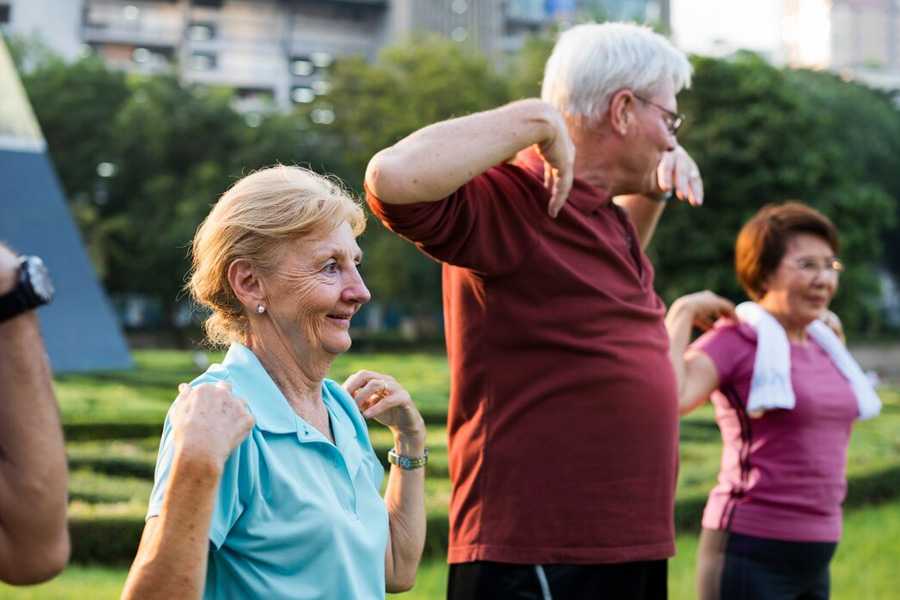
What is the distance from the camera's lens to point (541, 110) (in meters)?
2.27

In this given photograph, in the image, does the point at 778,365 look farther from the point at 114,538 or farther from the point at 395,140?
the point at 395,140

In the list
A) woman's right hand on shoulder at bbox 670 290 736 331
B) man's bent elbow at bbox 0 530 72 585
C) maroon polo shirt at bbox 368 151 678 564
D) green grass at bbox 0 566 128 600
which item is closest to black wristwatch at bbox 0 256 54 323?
man's bent elbow at bbox 0 530 72 585

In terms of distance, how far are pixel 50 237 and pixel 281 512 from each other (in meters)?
15.3

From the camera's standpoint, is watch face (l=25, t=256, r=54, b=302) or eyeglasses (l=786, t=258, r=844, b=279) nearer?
watch face (l=25, t=256, r=54, b=302)

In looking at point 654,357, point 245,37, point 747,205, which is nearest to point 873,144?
point 747,205

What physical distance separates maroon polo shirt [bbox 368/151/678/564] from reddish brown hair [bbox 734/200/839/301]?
4.15 feet

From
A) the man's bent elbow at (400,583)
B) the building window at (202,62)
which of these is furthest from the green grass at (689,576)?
the building window at (202,62)

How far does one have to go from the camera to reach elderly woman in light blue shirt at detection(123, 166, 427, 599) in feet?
5.28

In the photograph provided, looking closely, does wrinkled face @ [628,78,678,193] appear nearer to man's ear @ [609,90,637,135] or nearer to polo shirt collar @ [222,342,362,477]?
man's ear @ [609,90,637,135]

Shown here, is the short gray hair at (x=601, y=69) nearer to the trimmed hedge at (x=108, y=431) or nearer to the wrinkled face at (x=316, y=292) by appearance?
the wrinkled face at (x=316, y=292)

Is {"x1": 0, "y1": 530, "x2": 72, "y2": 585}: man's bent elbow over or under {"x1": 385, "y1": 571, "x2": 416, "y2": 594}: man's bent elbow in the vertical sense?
over

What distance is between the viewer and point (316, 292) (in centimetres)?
196

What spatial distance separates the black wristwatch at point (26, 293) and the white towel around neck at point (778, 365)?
8.29ft

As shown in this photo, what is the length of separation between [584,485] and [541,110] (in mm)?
847
